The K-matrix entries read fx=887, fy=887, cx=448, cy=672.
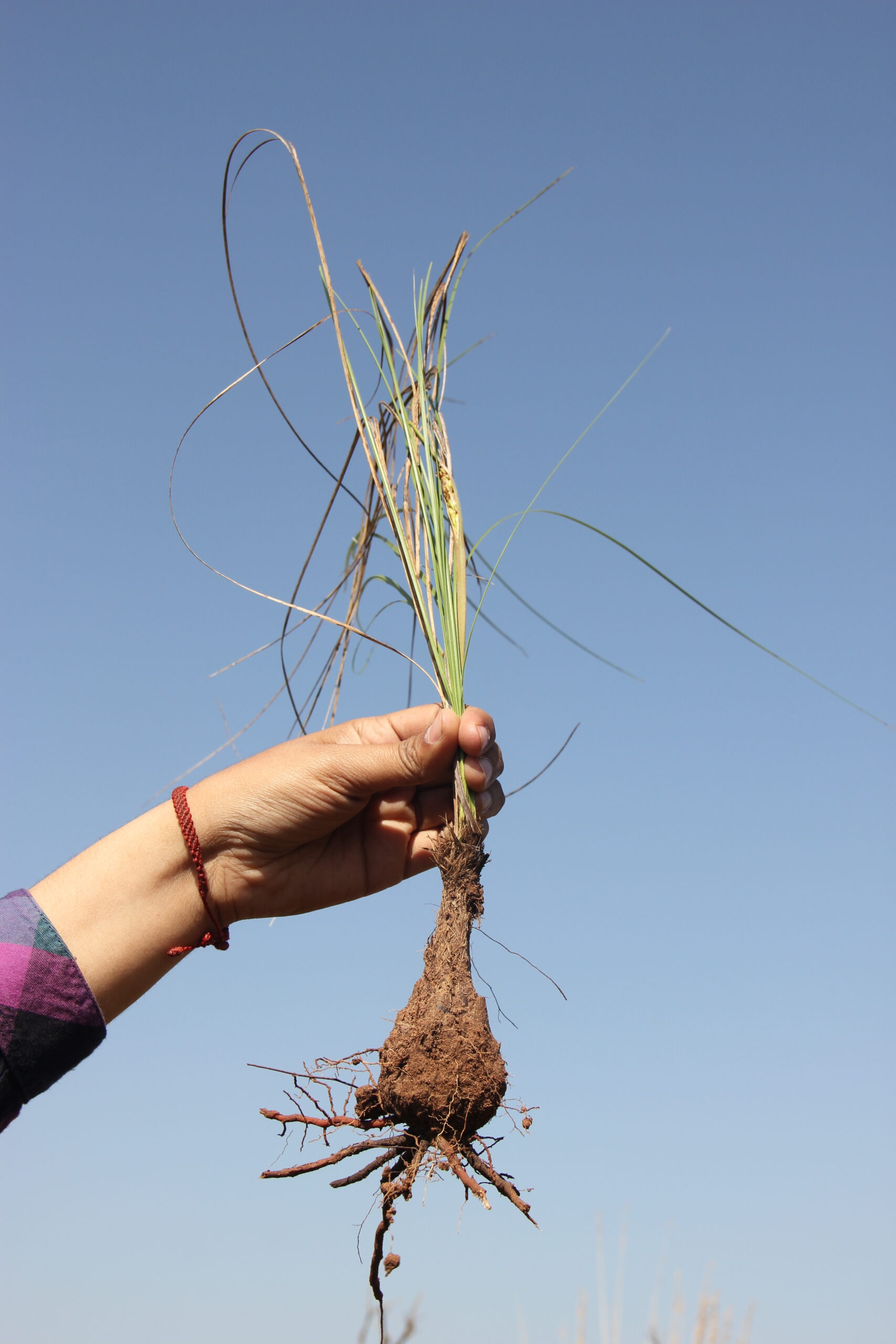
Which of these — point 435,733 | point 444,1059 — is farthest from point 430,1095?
point 435,733

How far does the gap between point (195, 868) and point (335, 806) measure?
293 millimetres

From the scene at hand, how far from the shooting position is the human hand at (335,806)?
173 centimetres

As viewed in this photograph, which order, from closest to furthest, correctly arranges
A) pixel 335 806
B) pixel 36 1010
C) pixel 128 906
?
pixel 36 1010
pixel 128 906
pixel 335 806

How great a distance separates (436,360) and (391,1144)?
5.07 feet

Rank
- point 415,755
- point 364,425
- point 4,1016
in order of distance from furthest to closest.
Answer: point 364,425 → point 415,755 → point 4,1016

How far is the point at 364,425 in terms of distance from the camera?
72.3 inches

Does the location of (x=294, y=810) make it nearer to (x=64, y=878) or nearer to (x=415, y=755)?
(x=415, y=755)

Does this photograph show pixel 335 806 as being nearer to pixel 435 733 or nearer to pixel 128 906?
pixel 435 733

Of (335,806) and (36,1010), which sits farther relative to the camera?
(335,806)

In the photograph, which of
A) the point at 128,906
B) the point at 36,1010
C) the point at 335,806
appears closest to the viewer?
the point at 36,1010

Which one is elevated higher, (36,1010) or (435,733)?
(435,733)

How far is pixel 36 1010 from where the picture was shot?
1.48m

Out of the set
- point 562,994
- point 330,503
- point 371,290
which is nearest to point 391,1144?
point 562,994

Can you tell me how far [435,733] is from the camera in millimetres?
1698
